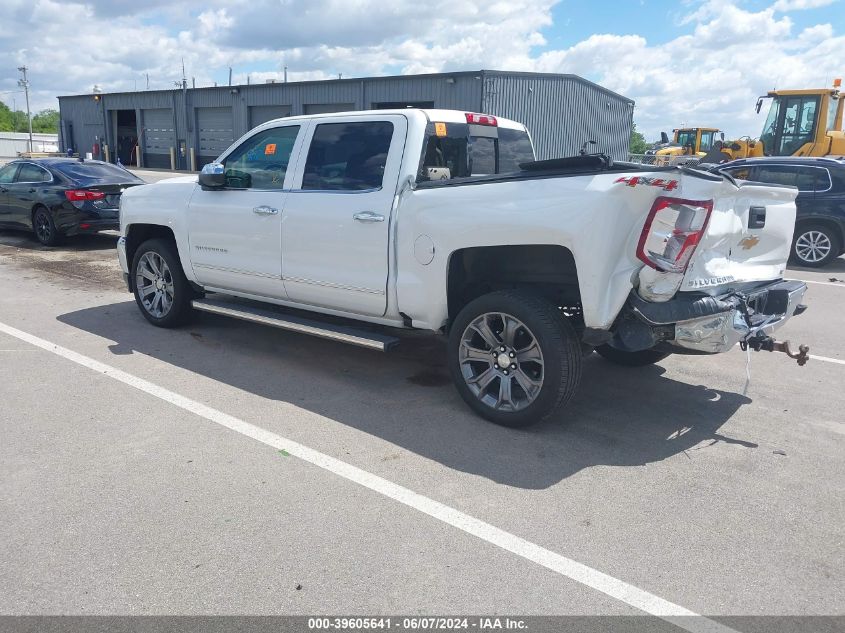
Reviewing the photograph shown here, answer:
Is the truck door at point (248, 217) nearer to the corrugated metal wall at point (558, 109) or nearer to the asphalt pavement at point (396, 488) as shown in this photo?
the asphalt pavement at point (396, 488)

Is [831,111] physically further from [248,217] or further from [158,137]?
[158,137]

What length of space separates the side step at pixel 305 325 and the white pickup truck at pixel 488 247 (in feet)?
0.07

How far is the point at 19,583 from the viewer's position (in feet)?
9.53

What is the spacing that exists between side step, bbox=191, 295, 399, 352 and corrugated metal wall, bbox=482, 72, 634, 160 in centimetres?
2094

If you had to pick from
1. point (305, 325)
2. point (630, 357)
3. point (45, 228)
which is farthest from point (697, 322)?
point (45, 228)

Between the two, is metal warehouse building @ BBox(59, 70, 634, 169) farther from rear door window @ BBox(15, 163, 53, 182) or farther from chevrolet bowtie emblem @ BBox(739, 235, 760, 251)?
chevrolet bowtie emblem @ BBox(739, 235, 760, 251)

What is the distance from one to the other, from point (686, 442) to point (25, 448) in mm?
4035

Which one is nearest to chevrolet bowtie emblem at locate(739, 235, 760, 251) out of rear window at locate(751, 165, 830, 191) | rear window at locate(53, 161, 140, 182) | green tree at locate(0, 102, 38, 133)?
rear window at locate(751, 165, 830, 191)

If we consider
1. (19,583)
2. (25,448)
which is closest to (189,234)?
(25,448)

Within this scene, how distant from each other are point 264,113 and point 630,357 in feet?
106

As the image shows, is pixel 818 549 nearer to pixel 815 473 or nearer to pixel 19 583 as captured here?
pixel 815 473

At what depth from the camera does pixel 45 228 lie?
12.4m

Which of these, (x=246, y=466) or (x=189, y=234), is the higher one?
(x=189, y=234)

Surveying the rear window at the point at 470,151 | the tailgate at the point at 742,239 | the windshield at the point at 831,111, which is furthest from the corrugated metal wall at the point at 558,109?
the tailgate at the point at 742,239
